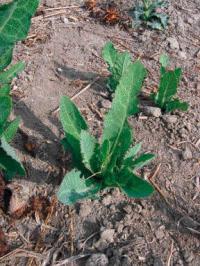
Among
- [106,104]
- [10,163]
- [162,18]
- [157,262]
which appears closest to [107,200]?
[157,262]

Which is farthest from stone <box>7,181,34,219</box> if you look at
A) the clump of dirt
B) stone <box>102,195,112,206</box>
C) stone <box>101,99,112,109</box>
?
stone <box>101,99,112,109</box>

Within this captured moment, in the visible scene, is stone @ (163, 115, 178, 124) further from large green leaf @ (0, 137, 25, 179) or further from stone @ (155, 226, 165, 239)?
large green leaf @ (0, 137, 25, 179)

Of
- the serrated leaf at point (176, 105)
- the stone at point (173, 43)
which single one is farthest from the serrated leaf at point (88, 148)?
the stone at point (173, 43)

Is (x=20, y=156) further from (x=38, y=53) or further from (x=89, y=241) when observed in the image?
(x=38, y=53)

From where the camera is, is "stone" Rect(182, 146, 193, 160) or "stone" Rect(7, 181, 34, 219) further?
"stone" Rect(182, 146, 193, 160)

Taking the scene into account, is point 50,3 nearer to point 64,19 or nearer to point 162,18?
point 64,19

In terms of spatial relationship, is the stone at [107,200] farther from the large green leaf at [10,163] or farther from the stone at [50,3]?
the stone at [50,3]
